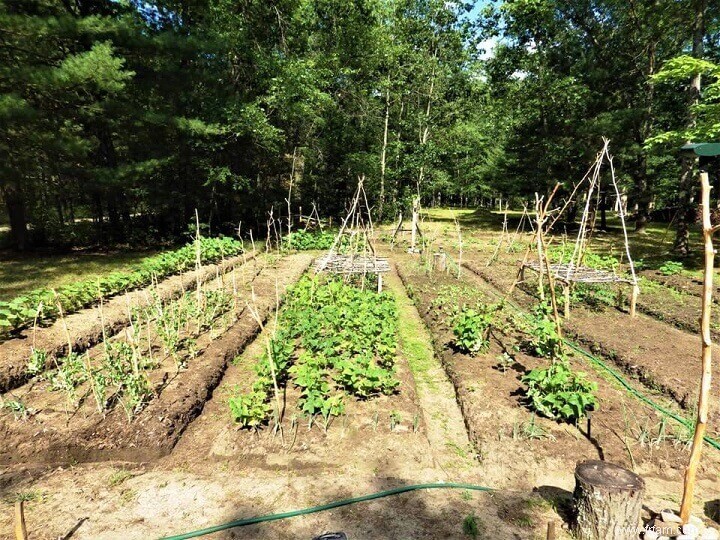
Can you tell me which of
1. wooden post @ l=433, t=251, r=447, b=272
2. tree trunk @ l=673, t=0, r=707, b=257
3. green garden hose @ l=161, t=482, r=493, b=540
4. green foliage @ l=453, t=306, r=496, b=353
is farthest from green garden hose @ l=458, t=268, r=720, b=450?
tree trunk @ l=673, t=0, r=707, b=257

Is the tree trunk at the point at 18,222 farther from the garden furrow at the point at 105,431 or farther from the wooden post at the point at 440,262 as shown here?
the wooden post at the point at 440,262

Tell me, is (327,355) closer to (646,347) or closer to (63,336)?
(63,336)

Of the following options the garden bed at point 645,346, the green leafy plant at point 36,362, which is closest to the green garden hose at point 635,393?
the garden bed at point 645,346

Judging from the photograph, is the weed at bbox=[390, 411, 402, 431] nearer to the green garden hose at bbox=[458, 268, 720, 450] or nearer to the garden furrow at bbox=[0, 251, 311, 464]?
the garden furrow at bbox=[0, 251, 311, 464]

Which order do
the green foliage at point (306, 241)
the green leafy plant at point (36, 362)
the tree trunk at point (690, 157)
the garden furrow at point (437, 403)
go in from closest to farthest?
1. the garden furrow at point (437, 403)
2. the green leafy plant at point (36, 362)
3. the tree trunk at point (690, 157)
4. the green foliage at point (306, 241)

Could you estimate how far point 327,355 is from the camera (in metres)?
5.04

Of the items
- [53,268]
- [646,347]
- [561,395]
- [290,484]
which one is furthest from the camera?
[53,268]

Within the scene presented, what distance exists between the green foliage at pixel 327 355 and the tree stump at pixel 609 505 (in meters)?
2.12

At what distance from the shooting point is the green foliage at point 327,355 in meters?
3.95

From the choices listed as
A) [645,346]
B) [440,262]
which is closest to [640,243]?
[440,262]

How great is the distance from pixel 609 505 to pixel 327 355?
331 centimetres

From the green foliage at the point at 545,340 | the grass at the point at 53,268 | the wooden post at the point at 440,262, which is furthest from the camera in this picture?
the wooden post at the point at 440,262

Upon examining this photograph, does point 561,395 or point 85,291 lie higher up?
point 85,291

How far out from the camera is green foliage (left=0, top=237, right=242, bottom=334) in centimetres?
541
